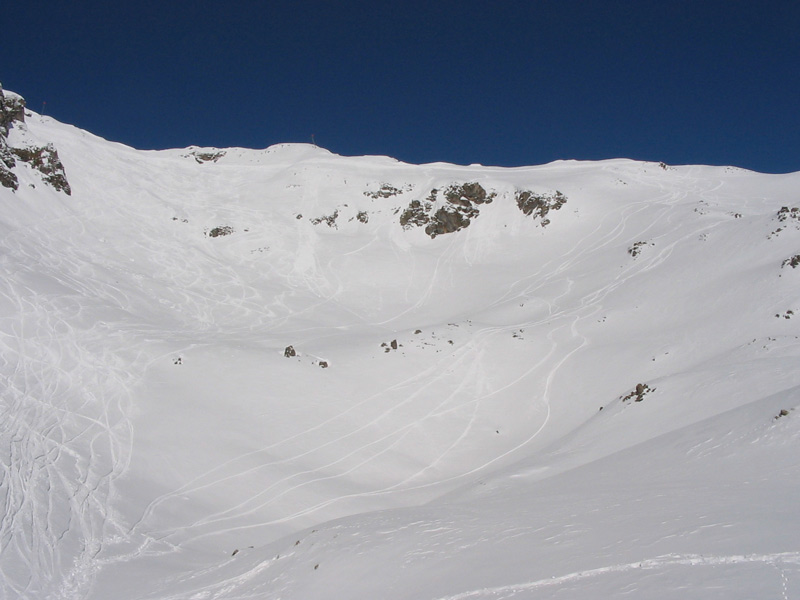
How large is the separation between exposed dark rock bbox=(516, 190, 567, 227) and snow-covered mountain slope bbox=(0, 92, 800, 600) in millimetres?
264

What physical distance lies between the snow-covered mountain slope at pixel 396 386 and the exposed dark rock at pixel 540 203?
26 cm

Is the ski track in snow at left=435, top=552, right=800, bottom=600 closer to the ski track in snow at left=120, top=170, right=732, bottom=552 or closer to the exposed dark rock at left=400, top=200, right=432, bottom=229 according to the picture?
the ski track in snow at left=120, top=170, right=732, bottom=552

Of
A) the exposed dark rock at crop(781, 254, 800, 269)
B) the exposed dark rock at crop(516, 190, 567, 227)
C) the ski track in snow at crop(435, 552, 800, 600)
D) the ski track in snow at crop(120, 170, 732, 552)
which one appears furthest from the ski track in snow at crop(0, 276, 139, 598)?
the exposed dark rock at crop(516, 190, 567, 227)

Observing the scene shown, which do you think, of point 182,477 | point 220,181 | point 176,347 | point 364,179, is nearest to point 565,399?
point 182,477

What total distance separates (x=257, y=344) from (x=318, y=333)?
13.2ft

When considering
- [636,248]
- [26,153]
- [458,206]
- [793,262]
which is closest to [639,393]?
[793,262]

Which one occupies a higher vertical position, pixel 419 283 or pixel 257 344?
pixel 419 283

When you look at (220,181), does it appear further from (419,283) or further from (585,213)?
(585,213)

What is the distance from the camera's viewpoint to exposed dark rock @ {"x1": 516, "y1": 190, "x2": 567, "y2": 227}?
43250 mm

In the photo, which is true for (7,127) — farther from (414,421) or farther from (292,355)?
(414,421)

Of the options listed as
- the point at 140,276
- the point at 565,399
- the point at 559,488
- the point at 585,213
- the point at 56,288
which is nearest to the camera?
the point at 559,488

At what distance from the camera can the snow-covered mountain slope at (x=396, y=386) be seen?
8156mm

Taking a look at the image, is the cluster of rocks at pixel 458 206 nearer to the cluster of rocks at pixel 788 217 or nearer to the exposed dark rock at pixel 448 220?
the exposed dark rock at pixel 448 220

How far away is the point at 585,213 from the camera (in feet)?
139
